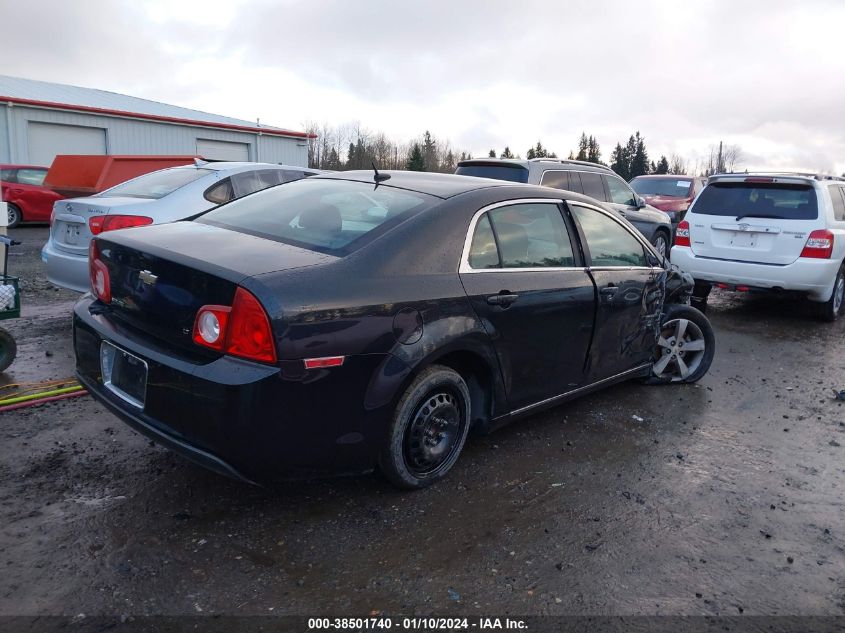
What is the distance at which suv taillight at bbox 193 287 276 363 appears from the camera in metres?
2.78

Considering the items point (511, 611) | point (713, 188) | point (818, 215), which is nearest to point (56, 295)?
point (511, 611)

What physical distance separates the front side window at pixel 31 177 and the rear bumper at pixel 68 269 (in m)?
11.4

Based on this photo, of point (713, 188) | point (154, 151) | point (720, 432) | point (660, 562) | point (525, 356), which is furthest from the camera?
point (154, 151)

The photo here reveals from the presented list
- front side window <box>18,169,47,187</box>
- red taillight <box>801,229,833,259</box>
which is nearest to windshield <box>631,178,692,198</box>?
red taillight <box>801,229,833,259</box>

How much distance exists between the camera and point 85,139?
2352 centimetres

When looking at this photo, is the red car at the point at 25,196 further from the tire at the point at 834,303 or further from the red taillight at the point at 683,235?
the tire at the point at 834,303

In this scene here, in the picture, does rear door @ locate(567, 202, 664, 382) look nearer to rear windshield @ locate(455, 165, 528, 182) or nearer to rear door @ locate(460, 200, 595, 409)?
rear door @ locate(460, 200, 595, 409)

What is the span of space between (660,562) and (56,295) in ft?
25.0

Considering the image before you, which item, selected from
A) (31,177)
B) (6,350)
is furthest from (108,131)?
(6,350)

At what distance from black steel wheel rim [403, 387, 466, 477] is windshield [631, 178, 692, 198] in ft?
48.7

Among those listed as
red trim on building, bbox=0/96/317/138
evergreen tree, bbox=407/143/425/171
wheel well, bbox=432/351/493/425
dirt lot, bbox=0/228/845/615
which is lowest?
dirt lot, bbox=0/228/845/615

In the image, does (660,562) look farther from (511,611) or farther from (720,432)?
(720,432)

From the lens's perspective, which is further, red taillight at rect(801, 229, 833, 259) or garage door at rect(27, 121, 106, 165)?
garage door at rect(27, 121, 106, 165)

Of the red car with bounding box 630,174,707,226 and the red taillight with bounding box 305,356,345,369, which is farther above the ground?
the red car with bounding box 630,174,707,226
